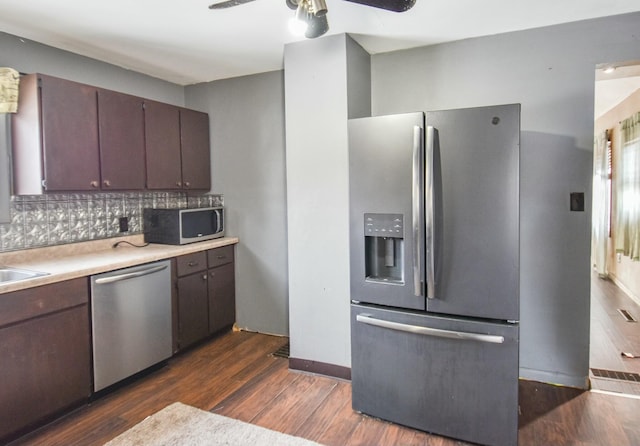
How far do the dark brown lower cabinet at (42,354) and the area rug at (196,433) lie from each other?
0.47 meters

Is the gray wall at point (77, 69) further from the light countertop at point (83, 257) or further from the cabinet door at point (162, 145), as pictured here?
the light countertop at point (83, 257)

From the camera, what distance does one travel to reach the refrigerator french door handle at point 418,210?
81.4 inches

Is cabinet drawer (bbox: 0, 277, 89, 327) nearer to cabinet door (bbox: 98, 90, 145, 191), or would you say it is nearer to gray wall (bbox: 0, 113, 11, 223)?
gray wall (bbox: 0, 113, 11, 223)

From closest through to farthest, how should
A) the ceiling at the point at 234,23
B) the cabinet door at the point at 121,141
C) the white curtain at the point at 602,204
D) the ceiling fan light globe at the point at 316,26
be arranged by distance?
1. the ceiling fan light globe at the point at 316,26
2. the ceiling at the point at 234,23
3. the cabinet door at the point at 121,141
4. the white curtain at the point at 602,204

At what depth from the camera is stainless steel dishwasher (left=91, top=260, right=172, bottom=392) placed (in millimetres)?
2469

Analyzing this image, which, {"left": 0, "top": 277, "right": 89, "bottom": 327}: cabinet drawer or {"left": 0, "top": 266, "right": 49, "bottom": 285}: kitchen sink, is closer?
{"left": 0, "top": 277, "right": 89, "bottom": 327}: cabinet drawer

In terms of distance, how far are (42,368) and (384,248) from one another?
2.00m

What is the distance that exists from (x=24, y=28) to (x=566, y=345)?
3990 millimetres

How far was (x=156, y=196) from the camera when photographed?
3.60m

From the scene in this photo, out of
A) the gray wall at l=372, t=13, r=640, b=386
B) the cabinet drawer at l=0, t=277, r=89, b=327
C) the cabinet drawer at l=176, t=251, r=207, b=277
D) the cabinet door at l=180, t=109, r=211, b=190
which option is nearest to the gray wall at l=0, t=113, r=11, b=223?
the cabinet drawer at l=0, t=277, r=89, b=327

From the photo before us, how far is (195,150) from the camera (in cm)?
362

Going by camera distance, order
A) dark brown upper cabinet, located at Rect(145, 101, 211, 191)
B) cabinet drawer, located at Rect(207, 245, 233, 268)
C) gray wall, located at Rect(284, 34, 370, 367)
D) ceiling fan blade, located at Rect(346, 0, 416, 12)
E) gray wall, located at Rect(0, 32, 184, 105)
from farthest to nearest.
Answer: cabinet drawer, located at Rect(207, 245, 233, 268) < dark brown upper cabinet, located at Rect(145, 101, 211, 191) < gray wall, located at Rect(284, 34, 370, 367) < gray wall, located at Rect(0, 32, 184, 105) < ceiling fan blade, located at Rect(346, 0, 416, 12)

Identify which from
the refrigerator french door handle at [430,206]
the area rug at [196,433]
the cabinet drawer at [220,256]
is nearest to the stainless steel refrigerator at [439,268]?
the refrigerator french door handle at [430,206]

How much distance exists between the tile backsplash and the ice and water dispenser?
2.12 m
